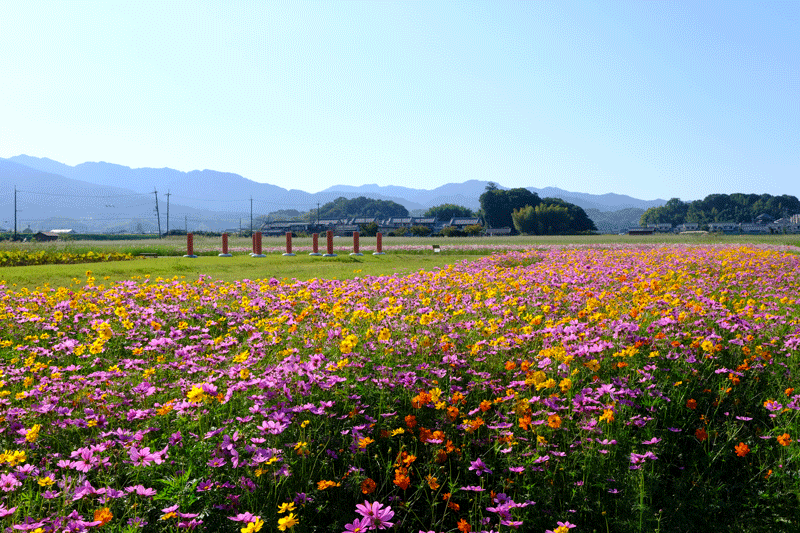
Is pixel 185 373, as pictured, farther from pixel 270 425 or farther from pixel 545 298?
pixel 545 298

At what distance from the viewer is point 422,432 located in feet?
11.0

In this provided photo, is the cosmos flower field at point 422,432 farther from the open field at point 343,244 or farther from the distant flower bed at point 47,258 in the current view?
the open field at point 343,244

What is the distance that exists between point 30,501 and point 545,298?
5771 millimetres

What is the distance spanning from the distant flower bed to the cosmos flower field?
54.1 ft

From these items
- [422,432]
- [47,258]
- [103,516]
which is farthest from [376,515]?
[47,258]

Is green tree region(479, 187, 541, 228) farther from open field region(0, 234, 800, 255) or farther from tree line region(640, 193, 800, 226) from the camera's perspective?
open field region(0, 234, 800, 255)

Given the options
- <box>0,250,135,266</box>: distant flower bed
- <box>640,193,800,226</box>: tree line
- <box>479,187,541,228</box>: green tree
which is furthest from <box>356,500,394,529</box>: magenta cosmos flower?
<box>640,193,800,226</box>: tree line

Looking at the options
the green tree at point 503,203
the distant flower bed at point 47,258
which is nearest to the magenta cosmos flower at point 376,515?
the distant flower bed at point 47,258

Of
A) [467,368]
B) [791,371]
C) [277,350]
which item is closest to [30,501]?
[277,350]

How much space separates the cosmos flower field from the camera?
9.91 ft

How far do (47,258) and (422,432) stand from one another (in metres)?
21.7

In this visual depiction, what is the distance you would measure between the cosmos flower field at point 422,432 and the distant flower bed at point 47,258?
1649 centimetres

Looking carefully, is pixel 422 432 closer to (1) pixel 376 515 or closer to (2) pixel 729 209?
(1) pixel 376 515

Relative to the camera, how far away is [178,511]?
268cm
